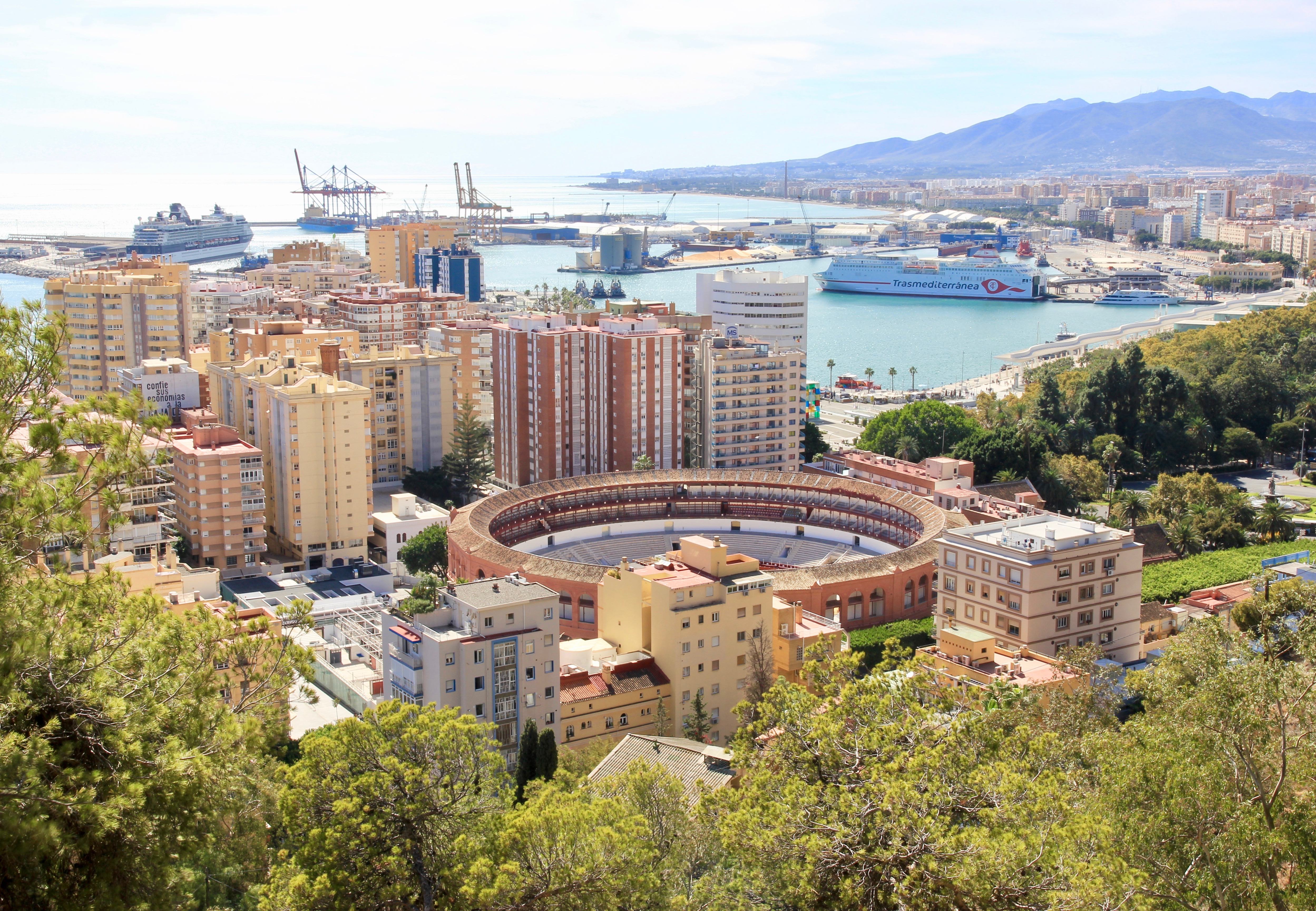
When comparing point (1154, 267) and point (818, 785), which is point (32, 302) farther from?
point (1154, 267)

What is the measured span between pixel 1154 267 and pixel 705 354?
6046 centimetres

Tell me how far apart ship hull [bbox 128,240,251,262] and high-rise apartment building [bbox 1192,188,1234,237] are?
70309mm

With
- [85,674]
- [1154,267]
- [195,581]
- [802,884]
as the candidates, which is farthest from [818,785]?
[1154,267]

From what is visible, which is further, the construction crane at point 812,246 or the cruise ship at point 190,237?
the construction crane at point 812,246

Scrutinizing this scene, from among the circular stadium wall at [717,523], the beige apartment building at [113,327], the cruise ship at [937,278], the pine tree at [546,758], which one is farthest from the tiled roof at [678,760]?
the cruise ship at [937,278]

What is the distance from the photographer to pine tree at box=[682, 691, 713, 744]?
1400 centimetres

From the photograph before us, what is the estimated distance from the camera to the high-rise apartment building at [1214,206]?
4063 inches

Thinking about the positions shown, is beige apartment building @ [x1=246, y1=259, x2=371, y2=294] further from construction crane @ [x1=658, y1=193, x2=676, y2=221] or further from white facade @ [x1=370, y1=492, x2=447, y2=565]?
construction crane @ [x1=658, y1=193, x2=676, y2=221]

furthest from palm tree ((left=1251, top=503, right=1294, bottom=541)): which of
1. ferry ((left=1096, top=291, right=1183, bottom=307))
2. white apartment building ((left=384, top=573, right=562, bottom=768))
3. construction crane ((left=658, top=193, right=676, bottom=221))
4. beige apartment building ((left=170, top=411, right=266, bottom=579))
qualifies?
construction crane ((left=658, top=193, right=676, bottom=221))

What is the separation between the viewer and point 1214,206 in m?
107

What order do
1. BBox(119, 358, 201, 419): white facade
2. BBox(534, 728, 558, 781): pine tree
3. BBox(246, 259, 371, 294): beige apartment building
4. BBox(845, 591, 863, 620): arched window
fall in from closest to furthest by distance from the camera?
BBox(534, 728, 558, 781): pine tree → BBox(845, 591, 863, 620): arched window → BBox(119, 358, 201, 419): white facade → BBox(246, 259, 371, 294): beige apartment building

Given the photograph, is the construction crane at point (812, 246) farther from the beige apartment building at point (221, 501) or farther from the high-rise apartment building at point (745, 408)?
the beige apartment building at point (221, 501)

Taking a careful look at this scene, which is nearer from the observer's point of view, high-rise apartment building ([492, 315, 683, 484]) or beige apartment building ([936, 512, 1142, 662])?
beige apartment building ([936, 512, 1142, 662])

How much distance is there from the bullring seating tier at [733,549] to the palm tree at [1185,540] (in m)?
5.25
